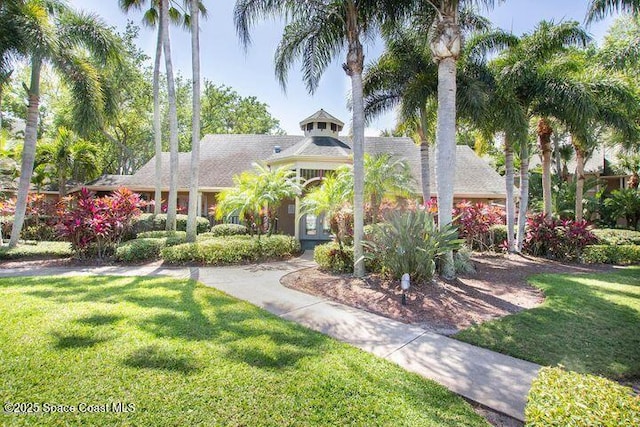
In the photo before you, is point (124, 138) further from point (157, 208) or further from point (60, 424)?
point (60, 424)

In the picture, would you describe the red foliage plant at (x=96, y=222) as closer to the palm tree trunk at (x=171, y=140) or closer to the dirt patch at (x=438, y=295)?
the palm tree trunk at (x=171, y=140)

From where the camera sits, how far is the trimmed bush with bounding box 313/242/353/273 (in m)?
9.13

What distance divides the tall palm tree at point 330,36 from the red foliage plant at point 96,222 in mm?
6847

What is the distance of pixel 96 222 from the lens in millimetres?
9758

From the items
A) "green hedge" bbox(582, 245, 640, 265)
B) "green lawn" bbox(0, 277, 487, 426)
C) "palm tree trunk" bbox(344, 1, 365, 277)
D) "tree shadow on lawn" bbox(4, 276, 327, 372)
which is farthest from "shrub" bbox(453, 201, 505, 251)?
"green lawn" bbox(0, 277, 487, 426)

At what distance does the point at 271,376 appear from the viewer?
11.1 ft

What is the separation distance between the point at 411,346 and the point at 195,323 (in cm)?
323

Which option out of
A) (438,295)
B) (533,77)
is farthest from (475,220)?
(438,295)

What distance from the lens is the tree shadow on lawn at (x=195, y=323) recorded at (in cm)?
384

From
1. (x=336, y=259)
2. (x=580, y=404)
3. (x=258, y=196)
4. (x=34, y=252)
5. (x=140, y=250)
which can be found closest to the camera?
(x=580, y=404)

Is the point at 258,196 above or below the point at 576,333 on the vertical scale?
above

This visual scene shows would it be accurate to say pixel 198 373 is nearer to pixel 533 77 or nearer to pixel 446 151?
pixel 446 151

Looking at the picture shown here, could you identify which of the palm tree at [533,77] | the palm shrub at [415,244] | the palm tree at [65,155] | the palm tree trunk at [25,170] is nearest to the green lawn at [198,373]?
the palm shrub at [415,244]

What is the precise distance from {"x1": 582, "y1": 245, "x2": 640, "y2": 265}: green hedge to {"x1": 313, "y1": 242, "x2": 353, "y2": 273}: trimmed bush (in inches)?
376
